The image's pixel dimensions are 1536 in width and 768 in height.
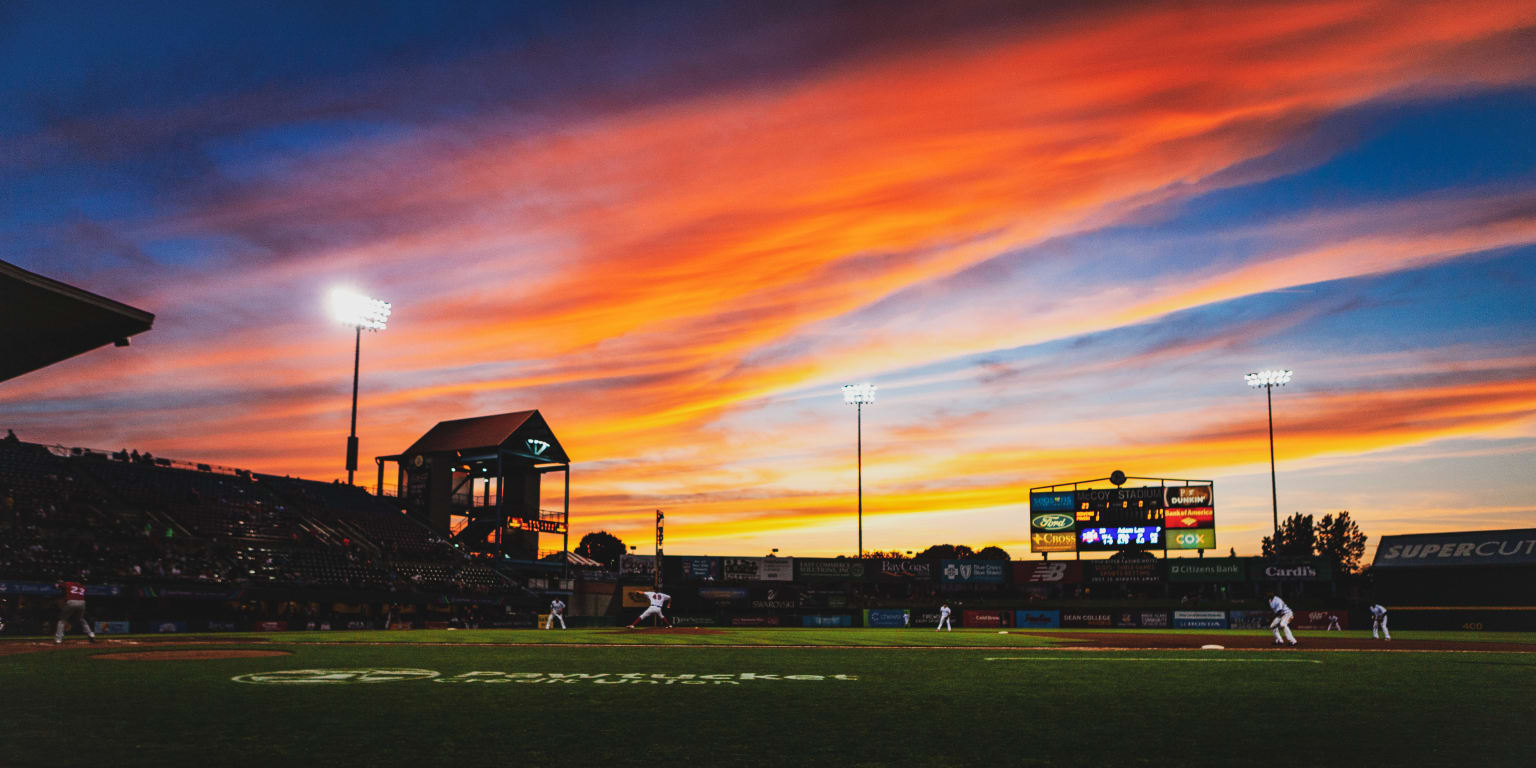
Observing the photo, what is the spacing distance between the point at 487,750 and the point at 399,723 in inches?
81.3

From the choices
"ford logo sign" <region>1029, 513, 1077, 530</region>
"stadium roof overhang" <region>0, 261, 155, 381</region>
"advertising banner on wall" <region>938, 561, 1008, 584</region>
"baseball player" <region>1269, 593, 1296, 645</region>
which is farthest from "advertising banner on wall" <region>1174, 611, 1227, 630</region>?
"stadium roof overhang" <region>0, 261, 155, 381</region>

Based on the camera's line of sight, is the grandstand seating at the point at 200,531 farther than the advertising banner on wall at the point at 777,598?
No

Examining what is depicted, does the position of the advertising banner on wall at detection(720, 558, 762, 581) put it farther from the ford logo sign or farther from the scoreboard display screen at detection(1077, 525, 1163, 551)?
the scoreboard display screen at detection(1077, 525, 1163, 551)

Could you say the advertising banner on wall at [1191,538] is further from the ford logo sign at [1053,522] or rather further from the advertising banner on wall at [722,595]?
the advertising banner on wall at [722,595]

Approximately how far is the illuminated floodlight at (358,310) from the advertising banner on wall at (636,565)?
Answer: 21399 millimetres

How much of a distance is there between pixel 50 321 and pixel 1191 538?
6702 cm

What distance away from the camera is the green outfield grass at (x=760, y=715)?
8.16m

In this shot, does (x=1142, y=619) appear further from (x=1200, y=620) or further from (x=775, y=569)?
(x=775, y=569)

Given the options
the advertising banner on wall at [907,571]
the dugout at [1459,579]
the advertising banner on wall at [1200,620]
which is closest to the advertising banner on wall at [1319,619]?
the dugout at [1459,579]

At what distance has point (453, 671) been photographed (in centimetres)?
1664

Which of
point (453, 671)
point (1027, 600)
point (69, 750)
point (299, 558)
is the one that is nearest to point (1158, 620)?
point (1027, 600)

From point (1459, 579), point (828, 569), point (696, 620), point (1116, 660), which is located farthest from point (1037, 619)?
point (1116, 660)

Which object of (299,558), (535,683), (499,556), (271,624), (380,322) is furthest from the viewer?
(499,556)

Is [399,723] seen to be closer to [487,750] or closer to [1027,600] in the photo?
[487,750]
